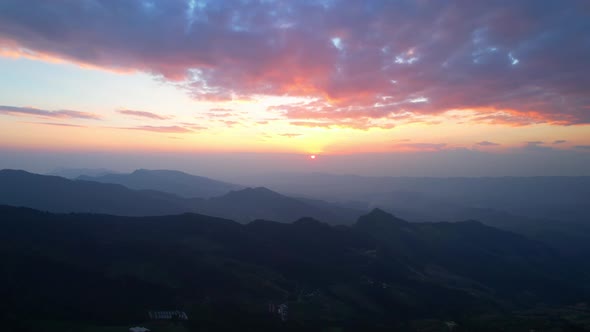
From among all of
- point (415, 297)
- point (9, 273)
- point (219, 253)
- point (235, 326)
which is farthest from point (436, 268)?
point (9, 273)

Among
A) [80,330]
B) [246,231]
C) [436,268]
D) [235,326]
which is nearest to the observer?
[80,330]

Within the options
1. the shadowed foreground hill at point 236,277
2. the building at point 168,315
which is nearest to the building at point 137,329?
the shadowed foreground hill at point 236,277

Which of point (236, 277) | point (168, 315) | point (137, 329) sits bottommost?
point (168, 315)

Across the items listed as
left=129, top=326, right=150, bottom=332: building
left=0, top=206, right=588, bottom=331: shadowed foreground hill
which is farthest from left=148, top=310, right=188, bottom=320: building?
left=129, top=326, right=150, bottom=332: building

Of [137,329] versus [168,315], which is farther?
[168,315]

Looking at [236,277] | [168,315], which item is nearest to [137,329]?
[168,315]

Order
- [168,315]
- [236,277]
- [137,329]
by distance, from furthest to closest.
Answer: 1. [236,277]
2. [168,315]
3. [137,329]

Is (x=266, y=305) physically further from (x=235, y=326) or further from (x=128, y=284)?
(x=128, y=284)

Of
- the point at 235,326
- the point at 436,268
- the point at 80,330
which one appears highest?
the point at 80,330

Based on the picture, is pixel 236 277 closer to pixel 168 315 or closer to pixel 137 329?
pixel 168 315
